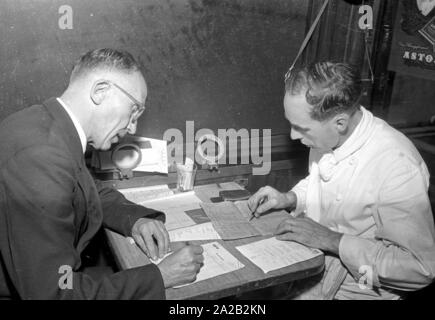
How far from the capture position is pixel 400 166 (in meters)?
1.64

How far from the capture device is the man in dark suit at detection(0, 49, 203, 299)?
4.07ft

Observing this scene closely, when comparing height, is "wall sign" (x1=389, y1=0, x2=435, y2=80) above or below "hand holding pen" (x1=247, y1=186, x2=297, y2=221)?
above

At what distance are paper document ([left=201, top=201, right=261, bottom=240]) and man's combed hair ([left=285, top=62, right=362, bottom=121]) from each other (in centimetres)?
61

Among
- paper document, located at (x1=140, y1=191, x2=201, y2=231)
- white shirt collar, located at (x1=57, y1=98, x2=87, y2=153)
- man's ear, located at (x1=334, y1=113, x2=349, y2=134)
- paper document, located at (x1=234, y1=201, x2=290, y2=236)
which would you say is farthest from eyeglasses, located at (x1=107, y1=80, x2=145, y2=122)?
man's ear, located at (x1=334, y1=113, x2=349, y2=134)

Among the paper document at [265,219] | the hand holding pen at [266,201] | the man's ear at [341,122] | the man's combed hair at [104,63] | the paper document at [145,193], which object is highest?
the man's combed hair at [104,63]

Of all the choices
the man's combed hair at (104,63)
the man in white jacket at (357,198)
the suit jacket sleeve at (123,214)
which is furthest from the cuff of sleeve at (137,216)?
the man's combed hair at (104,63)

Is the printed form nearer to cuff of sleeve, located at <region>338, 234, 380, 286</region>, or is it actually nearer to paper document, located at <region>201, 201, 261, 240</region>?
paper document, located at <region>201, 201, 261, 240</region>

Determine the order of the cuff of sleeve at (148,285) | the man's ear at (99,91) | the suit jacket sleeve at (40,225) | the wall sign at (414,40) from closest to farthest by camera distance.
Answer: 1. the suit jacket sleeve at (40,225)
2. the cuff of sleeve at (148,285)
3. the man's ear at (99,91)
4. the wall sign at (414,40)

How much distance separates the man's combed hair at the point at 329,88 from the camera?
1718mm

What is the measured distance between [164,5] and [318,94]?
1067 millimetres

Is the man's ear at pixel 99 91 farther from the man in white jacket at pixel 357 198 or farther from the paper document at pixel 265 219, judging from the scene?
the paper document at pixel 265 219

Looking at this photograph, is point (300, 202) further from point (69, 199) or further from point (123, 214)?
point (69, 199)

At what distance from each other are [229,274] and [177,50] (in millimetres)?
1384

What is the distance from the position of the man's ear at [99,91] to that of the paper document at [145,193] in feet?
2.46
